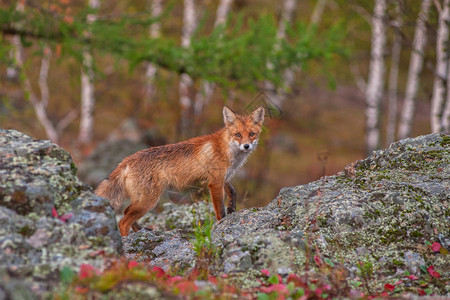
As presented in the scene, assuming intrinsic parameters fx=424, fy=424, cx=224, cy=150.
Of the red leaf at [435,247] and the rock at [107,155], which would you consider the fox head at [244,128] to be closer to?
the red leaf at [435,247]

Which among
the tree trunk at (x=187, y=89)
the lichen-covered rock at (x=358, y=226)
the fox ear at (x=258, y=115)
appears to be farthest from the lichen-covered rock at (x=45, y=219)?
the tree trunk at (x=187, y=89)

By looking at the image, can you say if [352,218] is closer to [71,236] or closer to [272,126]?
[71,236]

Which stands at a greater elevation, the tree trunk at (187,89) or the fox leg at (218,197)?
the tree trunk at (187,89)

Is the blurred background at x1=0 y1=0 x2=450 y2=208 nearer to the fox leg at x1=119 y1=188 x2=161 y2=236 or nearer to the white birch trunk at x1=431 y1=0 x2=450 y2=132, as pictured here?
the white birch trunk at x1=431 y1=0 x2=450 y2=132

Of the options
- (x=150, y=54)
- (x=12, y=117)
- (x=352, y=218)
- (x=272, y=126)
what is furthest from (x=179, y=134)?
(x=352, y=218)

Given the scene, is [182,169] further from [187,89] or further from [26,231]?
[187,89]

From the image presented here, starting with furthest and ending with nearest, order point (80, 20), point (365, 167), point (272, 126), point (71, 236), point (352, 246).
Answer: point (272, 126)
point (80, 20)
point (365, 167)
point (352, 246)
point (71, 236)

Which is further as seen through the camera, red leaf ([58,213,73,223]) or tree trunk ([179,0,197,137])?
tree trunk ([179,0,197,137])

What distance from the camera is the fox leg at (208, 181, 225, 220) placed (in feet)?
21.1

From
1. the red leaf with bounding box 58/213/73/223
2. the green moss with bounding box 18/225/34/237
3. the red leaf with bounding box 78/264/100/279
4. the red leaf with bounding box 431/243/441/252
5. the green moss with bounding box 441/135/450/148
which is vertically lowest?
the red leaf with bounding box 431/243/441/252

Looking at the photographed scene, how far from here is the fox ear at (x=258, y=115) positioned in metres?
7.27

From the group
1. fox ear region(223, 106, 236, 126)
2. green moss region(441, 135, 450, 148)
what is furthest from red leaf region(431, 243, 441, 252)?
fox ear region(223, 106, 236, 126)

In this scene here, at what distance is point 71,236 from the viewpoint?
3758 mm

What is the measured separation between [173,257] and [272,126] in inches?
527
